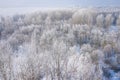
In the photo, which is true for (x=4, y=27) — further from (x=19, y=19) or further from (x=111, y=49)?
(x=111, y=49)

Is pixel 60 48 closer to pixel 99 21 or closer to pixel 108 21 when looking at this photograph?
pixel 99 21

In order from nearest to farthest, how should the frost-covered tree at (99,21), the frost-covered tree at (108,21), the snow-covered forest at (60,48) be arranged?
the snow-covered forest at (60,48) < the frost-covered tree at (108,21) < the frost-covered tree at (99,21)

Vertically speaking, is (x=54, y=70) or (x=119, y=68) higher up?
(x=54, y=70)

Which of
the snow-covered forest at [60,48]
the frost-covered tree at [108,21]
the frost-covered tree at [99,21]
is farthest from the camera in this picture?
the frost-covered tree at [99,21]

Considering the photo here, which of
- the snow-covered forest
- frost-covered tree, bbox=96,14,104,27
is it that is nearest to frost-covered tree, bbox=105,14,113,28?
the snow-covered forest

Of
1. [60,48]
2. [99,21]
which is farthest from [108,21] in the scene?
[60,48]

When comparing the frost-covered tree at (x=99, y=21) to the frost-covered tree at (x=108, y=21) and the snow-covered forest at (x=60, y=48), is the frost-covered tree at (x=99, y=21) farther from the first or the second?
the frost-covered tree at (x=108, y=21)

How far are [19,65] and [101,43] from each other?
42.0ft

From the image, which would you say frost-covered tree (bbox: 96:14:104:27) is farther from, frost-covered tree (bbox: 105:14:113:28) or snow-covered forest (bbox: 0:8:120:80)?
frost-covered tree (bbox: 105:14:113:28)

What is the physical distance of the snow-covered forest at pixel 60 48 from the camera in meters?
12.0

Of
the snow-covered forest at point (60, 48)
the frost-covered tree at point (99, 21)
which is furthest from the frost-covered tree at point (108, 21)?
the frost-covered tree at point (99, 21)

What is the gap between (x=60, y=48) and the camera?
1402cm

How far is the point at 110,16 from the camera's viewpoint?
33219mm


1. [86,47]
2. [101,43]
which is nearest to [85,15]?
[101,43]
